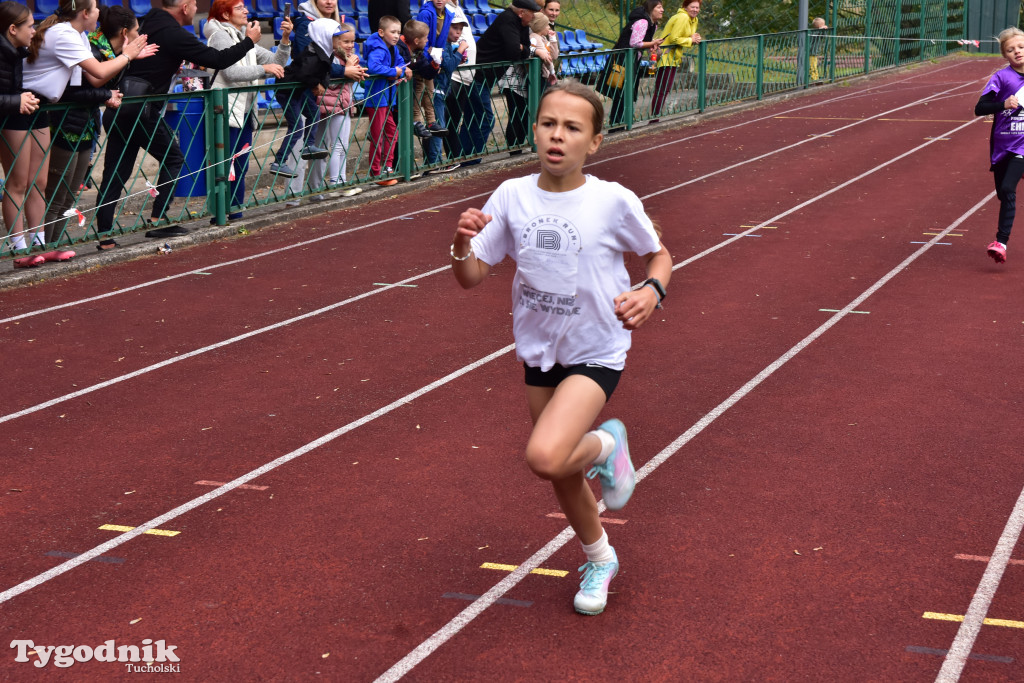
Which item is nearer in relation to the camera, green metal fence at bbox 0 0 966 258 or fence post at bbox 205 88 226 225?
green metal fence at bbox 0 0 966 258

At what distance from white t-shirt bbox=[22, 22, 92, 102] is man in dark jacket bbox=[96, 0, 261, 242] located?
36.7 inches

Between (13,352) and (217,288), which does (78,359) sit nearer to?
(13,352)

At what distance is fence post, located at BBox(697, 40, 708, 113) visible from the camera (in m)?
21.4

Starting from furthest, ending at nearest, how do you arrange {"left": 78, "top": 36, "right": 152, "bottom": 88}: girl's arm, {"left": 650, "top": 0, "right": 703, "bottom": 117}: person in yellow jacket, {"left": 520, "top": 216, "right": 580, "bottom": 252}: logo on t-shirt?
{"left": 650, "top": 0, "right": 703, "bottom": 117}: person in yellow jacket → {"left": 78, "top": 36, "right": 152, "bottom": 88}: girl's arm → {"left": 520, "top": 216, "right": 580, "bottom": 252}: logo on t-shirt

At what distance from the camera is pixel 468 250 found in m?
4.09

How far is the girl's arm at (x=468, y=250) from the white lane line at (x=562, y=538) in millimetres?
1146

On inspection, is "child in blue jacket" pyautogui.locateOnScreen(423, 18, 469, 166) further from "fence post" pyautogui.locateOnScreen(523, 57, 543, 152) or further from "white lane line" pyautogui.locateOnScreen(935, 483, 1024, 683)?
"white lane line" pyautogui.locateOnScreen(935, 483, 1024, 683)

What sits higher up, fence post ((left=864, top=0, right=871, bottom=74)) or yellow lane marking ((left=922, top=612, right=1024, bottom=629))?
fence post ((left=864, top=0, right=871, bottom=74))

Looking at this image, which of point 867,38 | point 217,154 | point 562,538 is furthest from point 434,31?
point 867,38

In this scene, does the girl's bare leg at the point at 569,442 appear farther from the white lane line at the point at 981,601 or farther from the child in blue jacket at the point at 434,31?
the child in blue jacket at the point at 434,31

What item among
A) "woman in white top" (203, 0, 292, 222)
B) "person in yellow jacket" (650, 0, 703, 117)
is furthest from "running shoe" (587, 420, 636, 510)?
"person in yellow jacket" (650, 0, 703, 117)

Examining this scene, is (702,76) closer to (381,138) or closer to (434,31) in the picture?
(434,31)

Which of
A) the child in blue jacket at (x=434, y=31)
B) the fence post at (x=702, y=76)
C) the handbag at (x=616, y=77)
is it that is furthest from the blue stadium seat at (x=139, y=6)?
the fence post at (x=702, y=76)

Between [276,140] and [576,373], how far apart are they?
32.8ft
